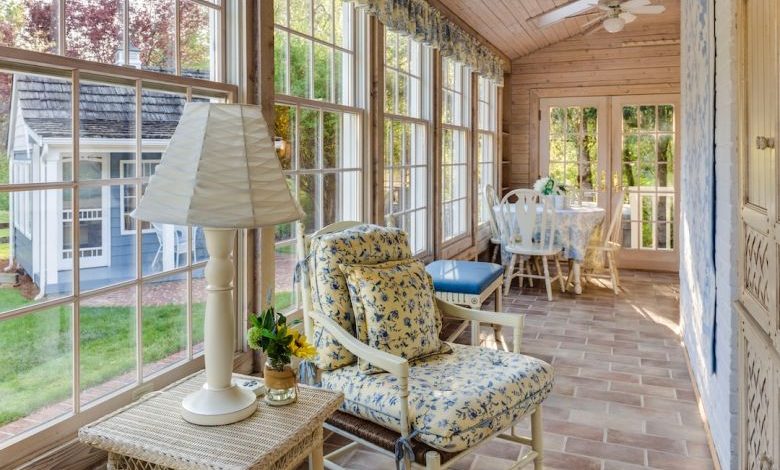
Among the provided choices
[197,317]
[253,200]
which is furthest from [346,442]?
[253,200]

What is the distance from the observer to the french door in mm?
7172

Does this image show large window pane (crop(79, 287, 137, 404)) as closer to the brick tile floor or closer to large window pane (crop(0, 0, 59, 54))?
large window pane (crop(0, 0, 59, 54))

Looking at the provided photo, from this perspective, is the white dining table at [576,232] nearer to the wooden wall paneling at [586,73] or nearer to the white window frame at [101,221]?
the wooden wall paneling at [586,73]

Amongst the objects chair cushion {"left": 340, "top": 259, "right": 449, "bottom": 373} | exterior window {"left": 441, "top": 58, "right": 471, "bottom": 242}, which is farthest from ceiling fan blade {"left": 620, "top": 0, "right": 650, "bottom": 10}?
chair cushion {"left": 340, "top": 259, "right": 449, "bottom": 373}

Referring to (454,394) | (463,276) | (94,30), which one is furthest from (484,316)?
(94,30)

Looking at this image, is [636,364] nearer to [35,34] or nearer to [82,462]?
[82,462]

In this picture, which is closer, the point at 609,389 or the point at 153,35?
the point at 153,35

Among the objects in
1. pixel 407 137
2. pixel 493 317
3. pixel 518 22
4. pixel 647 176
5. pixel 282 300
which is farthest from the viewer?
pixel 647 176

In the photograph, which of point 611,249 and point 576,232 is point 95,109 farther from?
point 611,249

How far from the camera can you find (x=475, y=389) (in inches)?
79.2

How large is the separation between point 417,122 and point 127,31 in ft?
9.45

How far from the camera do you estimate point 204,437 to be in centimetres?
147

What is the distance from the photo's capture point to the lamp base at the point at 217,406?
1.54 m

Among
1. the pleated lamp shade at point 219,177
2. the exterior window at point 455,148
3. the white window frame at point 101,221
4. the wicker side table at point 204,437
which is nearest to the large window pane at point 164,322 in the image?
the white window frame at point 101,221
